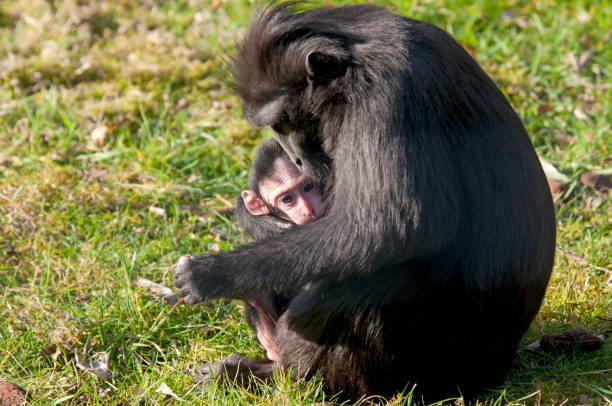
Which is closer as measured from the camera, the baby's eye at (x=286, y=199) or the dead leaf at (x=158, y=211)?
the baby's eye at (x=286, y=199)

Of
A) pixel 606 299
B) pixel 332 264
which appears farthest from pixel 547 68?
pixel 332 264

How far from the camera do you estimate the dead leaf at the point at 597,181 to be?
5582 mm

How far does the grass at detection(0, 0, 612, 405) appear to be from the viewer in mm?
4148

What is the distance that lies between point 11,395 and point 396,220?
2.09m

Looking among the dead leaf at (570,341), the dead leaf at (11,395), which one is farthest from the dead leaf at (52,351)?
the dead leaf at (570,341)

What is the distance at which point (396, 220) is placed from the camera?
3.27 meters

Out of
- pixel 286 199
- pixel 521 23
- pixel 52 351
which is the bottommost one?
pixel 52 351

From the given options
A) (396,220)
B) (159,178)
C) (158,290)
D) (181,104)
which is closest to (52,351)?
(158,290)

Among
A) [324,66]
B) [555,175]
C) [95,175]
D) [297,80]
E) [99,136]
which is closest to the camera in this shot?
[324,66]

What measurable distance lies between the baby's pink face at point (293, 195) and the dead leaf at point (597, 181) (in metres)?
2.25

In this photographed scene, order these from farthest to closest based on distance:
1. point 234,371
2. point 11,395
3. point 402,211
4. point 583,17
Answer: point 583,17, point 234,371, point 11,395, point 402,211

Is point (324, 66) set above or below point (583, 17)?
above

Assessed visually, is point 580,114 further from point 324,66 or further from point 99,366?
point 99,366

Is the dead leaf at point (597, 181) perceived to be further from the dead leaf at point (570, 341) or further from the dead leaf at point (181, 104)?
the dead leaf at point (181, 104)
